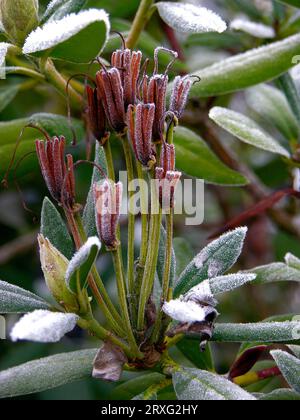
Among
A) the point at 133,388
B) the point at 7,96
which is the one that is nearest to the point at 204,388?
the point at 133,388

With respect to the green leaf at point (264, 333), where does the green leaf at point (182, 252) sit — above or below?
below

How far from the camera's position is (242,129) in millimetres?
1188

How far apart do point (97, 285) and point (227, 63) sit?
0.51 metres

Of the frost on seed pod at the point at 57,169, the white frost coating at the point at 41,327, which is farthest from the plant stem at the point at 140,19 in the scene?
the white frost coating at the point at 41,327

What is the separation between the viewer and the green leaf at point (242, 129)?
1165mm

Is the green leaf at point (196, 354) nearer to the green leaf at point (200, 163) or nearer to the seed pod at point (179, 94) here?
the green leaf at point (200, 163)

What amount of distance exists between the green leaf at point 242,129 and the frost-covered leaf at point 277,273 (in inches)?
8.5

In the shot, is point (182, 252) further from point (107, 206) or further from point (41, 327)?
point (41, 327)

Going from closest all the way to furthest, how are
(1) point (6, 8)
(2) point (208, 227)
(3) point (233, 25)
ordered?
(1) point (6, 8)
(3) point (233, 25)
(2) point (208, 227)

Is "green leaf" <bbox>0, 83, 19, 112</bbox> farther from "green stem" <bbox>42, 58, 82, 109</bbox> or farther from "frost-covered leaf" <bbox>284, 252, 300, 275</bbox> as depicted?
"frost-covered leaf" <bbox>284, 252, 300, 275</bbox>

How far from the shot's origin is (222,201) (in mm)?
2105

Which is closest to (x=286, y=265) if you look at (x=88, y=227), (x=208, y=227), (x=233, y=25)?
(x=88, y=227)

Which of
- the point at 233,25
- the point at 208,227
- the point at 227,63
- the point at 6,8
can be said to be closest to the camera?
the point at 6,8
